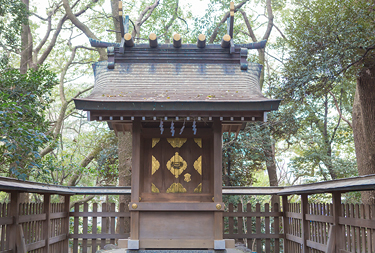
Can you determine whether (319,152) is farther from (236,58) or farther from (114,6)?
(114,6)

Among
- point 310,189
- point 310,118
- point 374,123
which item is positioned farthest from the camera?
point 310,118

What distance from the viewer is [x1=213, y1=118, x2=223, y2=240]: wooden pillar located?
5.89 meters

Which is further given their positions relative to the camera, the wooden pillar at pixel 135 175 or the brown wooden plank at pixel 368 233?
the wooden pillar at pixel 135 175

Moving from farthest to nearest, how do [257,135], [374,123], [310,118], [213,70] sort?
1. [310,118]
2. [257,135]
3. [374,123]
4. [213,70]

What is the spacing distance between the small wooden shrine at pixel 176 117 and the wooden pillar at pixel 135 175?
0.06ft

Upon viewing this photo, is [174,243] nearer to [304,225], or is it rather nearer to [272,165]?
[304,225]

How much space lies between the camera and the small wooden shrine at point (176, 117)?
5.72 meters

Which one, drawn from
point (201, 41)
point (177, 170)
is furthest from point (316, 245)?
point (201, 41)

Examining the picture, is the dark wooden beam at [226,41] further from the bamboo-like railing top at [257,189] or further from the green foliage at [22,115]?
the green foliage at [22,115]

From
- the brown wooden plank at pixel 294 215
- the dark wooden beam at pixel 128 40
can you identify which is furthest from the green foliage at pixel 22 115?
Result: the brown wooden plank at pixel 294 215

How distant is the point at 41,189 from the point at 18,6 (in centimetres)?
613

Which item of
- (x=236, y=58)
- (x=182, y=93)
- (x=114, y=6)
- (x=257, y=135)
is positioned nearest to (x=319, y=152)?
(x=257, y=135)

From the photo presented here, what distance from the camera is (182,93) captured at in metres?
6.16

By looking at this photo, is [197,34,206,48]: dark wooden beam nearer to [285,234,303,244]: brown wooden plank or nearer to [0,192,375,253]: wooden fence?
[0,192,375,253]: wooden fence
